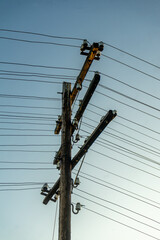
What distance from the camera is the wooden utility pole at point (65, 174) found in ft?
14.1

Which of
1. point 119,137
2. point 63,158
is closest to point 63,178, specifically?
point 63,158

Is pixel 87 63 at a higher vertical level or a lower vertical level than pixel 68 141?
higher

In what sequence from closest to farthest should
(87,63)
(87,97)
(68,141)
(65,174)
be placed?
(65,174), (68,141), (87,97), (87,63)

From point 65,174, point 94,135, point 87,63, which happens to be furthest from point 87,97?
point 65,174

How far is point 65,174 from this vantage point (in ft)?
16.5

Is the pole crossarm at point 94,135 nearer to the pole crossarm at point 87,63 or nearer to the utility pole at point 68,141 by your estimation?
the utility pole at point 68,141

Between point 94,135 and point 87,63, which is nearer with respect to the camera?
point 94,135

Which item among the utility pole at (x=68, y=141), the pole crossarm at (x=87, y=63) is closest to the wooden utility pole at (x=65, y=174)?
the utility pole at (x=68, y=141)

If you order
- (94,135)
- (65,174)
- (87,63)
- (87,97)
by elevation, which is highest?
(87,63)

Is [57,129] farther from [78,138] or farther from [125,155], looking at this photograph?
[125,155]

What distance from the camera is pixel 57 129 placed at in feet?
23.8

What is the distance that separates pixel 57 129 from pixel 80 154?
203 centimetres

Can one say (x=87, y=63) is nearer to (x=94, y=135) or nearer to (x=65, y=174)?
(x=94, y=135)

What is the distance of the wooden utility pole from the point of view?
4.30 metres
